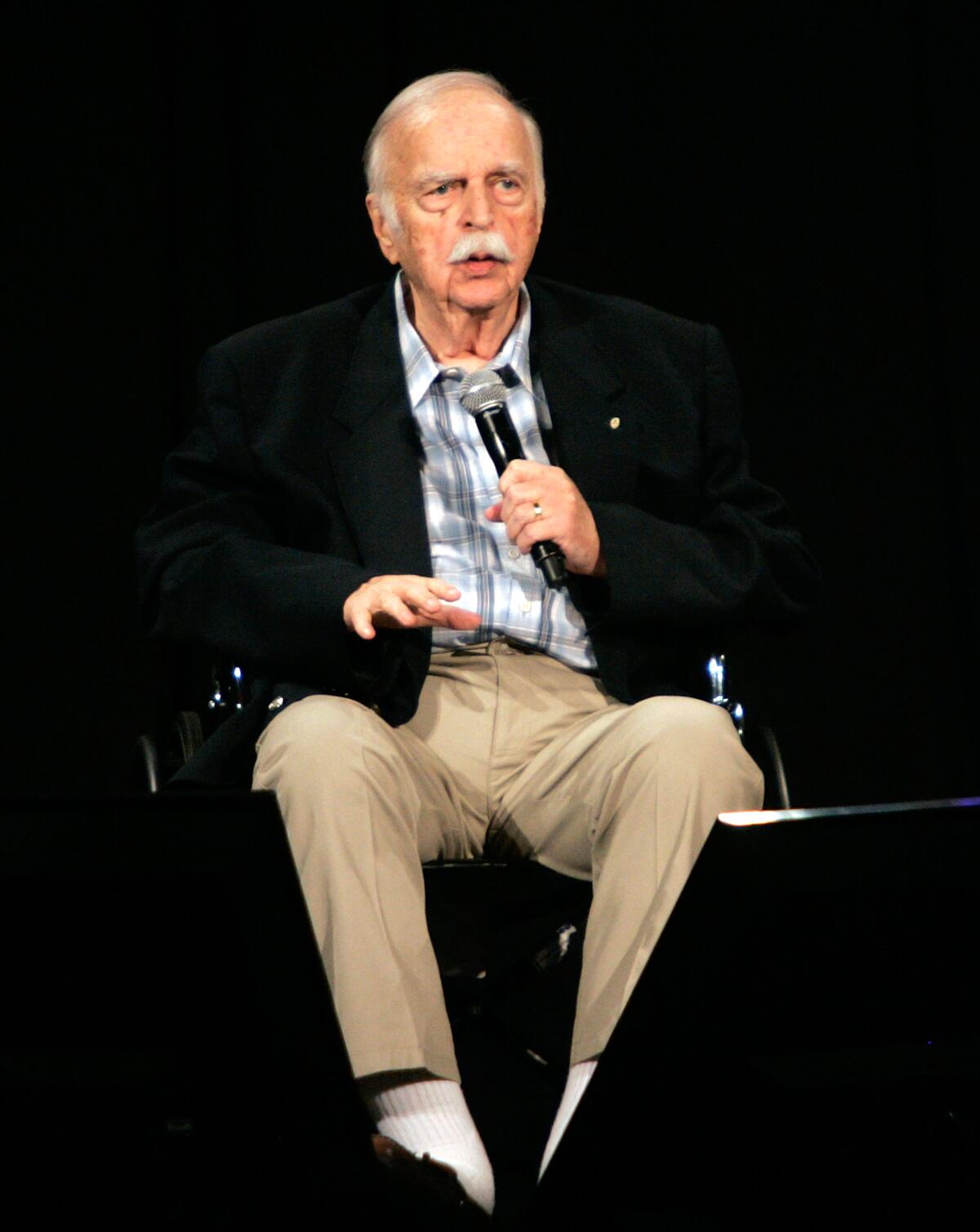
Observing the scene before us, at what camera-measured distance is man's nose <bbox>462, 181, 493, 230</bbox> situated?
6.63 ft

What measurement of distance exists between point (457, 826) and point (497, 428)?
47 cm

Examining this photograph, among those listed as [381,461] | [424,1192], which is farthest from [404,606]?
[424,1192]

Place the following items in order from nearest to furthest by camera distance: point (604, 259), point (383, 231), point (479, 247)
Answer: point (479, 247), point (383, 231), point (604, 259)

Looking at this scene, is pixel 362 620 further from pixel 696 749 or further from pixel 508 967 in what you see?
pixel 508 967

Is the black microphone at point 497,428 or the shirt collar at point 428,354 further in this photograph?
the shirt collar at point 428,354

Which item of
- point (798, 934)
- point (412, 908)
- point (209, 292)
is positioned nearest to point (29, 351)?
point (209, 292)

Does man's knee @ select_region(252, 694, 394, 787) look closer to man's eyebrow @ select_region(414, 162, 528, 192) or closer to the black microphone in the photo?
the black microphone

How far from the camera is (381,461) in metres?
1.91

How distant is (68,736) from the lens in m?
2.77

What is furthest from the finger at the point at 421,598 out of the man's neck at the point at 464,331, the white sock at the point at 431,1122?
the man's neck at the point at 464,331

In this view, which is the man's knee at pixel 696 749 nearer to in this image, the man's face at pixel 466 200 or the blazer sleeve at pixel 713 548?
the blazer sleeve at pixel 713 548

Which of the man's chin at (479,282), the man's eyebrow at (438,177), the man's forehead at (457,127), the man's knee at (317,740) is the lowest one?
the man's knee at (317,740)

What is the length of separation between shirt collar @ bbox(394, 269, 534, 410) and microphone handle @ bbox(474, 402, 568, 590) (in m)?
0.31

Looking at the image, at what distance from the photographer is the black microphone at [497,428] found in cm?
162
